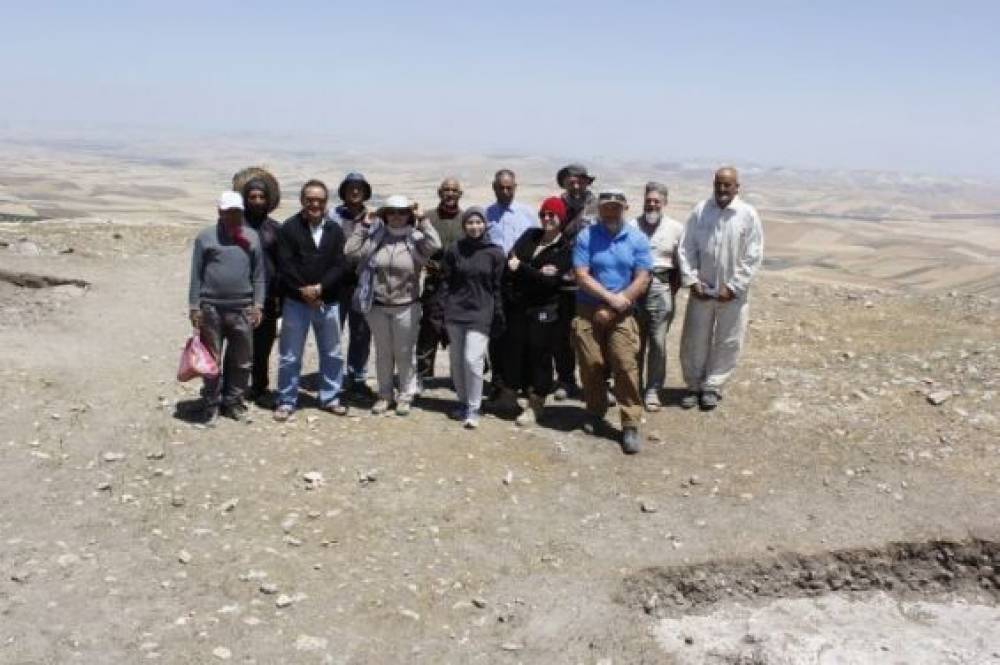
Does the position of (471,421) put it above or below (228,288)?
below

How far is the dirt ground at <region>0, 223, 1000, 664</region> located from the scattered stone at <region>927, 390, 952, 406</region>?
3cm

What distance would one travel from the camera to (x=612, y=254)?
6.34 m

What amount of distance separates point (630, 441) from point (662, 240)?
6.15ft

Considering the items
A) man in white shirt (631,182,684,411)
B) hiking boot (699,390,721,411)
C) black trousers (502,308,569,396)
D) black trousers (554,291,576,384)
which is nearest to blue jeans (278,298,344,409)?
black trousers (502,308,569,396)

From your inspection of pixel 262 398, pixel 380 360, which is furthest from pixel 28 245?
pixel 380 360

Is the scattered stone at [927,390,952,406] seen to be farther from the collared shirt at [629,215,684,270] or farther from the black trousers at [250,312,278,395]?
the black trousers at [250,312,278,395]

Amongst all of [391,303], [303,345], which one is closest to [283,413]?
[303,345]

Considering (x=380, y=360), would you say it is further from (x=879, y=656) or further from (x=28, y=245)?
(x=28, y=245)

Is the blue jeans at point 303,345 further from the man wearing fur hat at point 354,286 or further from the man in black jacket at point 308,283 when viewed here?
the man wearing fur hat at point 354,286

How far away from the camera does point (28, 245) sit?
1395 centimetres

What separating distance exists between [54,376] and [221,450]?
2.76 metres

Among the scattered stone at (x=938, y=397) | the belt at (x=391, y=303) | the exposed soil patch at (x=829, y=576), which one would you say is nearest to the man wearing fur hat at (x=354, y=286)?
the belt at (x=391, y=303)

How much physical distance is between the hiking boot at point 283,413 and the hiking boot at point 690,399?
3.79 meters

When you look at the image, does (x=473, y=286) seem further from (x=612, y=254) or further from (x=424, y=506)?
(x=424, y=506)
